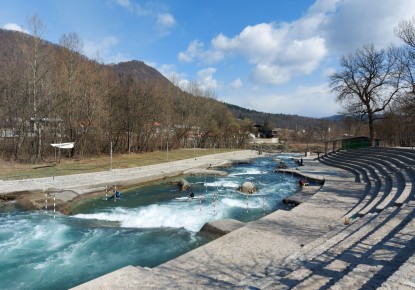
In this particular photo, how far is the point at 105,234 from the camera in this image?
1123cm

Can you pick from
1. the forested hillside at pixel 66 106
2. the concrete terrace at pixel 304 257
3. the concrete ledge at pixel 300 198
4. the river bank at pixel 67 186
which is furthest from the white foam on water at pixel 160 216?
the forested hillside at pixel 66 106

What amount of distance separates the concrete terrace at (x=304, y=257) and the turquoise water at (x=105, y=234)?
2.08 m

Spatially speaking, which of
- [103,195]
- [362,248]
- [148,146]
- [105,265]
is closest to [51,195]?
[103,195]

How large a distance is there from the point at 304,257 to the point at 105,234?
23.9 ft

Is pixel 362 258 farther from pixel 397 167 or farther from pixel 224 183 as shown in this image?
pixel 224 183

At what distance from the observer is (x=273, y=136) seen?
395 feet

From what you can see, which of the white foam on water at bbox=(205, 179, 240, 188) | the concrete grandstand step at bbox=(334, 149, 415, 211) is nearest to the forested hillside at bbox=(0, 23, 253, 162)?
the white foam on water at bbox=(205, 179, 240, 188)

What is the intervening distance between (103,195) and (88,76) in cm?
2192

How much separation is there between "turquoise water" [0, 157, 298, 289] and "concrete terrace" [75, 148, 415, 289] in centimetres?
208

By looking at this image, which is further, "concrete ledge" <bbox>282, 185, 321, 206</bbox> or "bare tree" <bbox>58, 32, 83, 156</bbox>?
"bare tree" <bbox>58, 32, 83, 156</bbox>

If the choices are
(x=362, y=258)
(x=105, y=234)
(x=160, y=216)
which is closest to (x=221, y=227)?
(x=105, y=234)

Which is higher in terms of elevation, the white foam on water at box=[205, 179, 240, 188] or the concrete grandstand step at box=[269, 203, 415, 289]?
the concrete grandstand step at box=[269, 203, 415, 289]

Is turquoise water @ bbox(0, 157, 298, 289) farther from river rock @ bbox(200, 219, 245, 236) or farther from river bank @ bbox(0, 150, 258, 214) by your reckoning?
river bank @ bbox(0, 150, 258, 214)

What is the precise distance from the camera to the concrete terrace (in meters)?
5.46
